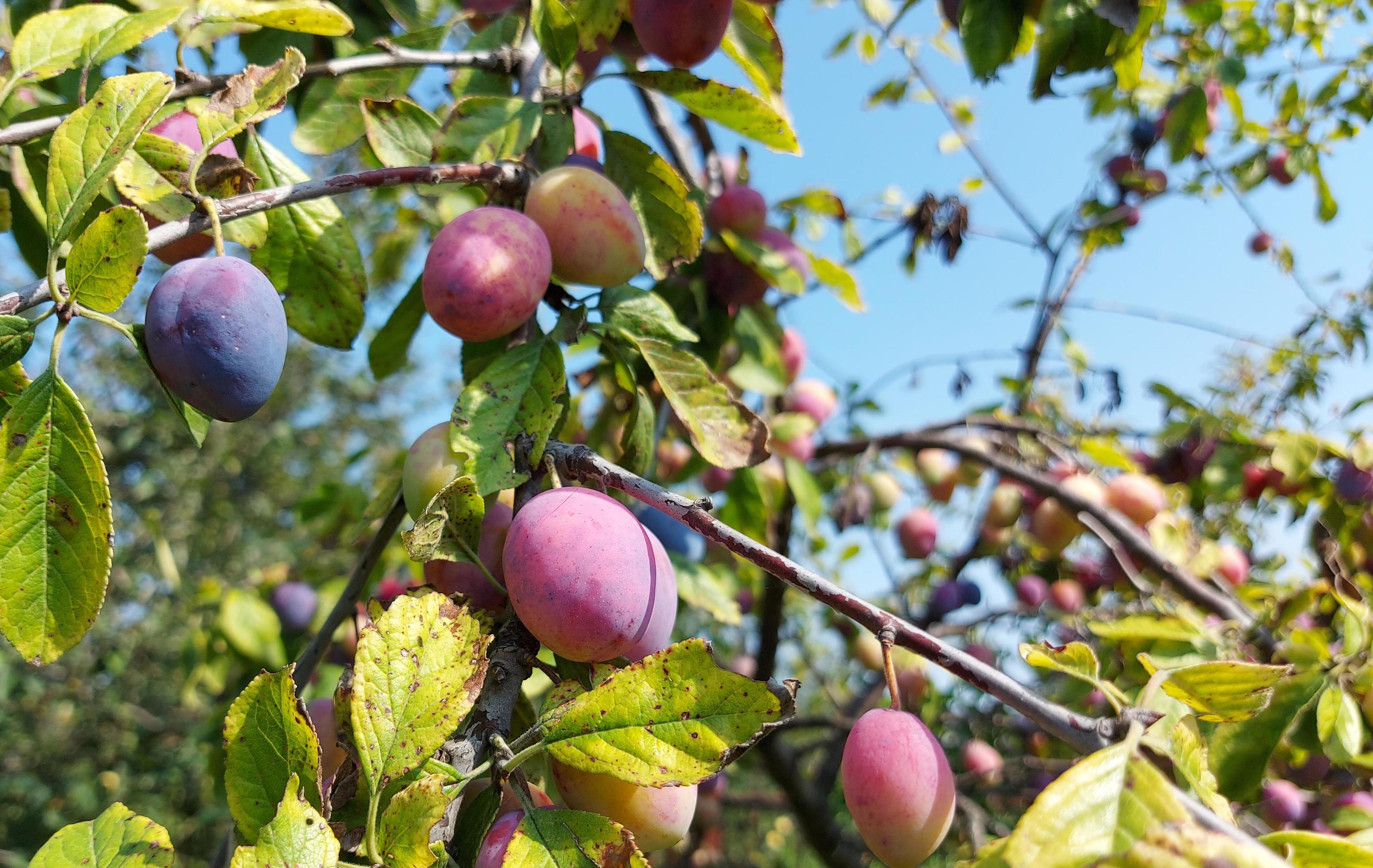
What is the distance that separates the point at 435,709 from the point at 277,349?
10.8 inches

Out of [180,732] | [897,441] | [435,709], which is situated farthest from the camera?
[180,732]

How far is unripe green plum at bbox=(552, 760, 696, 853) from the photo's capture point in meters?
0.56

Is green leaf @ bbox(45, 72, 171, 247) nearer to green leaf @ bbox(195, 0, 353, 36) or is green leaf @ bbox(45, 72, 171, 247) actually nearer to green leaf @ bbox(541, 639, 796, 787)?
green leaf @ bbox(195, 0, 353, 36)

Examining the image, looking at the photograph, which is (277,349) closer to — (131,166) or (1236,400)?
(131,166)

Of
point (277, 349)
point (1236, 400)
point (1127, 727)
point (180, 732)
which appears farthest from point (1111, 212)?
point (180, 732)

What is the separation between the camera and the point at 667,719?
0.49m

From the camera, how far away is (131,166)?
0.62m

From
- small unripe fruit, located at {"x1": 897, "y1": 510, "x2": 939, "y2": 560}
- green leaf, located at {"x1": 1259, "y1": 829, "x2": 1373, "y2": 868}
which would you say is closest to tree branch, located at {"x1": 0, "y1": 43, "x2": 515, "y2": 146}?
green leaf, located at {"x1": 1259, "y1": 829, "x2": 1373, "y2": 868}

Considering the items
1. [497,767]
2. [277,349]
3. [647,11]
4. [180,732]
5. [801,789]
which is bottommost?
[180,732]

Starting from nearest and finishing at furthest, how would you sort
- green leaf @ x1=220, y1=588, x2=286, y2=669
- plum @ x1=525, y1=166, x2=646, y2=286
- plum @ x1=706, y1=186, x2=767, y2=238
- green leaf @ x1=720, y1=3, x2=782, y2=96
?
plum @ x1=525, y1=166, x2=646, y2=286 → green leaf @ x1=720, y1=3, x2=782, y2=96 → plum @ x1=706, y1=186, x2=767, y2=238 → green leaf @ x1=220, y1=588, x2=286, y2=669

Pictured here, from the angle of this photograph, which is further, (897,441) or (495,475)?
(897,441)

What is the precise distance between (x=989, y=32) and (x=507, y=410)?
713 mm

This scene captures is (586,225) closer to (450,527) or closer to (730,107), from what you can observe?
(730,107)

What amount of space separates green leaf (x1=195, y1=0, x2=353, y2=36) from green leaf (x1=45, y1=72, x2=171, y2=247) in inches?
9.4
